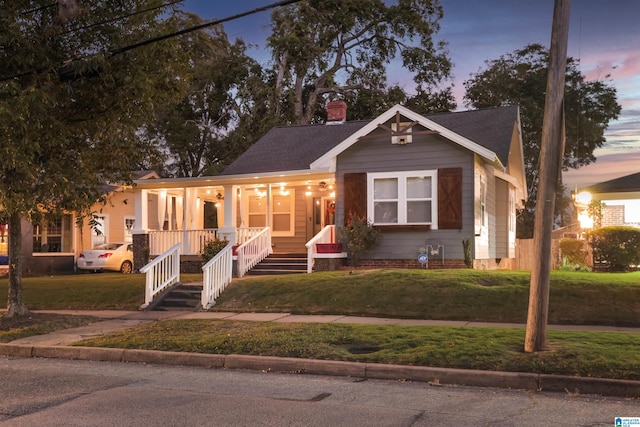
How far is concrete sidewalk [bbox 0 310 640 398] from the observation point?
7488 millimetres

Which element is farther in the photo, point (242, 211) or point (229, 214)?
point (242, 211)

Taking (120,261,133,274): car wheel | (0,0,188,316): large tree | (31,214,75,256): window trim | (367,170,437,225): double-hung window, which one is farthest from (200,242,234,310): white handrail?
(31,214,75,256): window trim

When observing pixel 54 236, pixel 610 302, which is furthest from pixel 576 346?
pixel 54 236

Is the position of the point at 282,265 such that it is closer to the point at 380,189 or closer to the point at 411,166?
the point at 380,189

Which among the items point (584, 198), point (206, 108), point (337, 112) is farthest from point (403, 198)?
point (206, 108)

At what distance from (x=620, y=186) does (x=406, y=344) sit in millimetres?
22041

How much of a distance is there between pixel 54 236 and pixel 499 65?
27871 millimetres

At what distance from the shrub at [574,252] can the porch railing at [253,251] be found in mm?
9549

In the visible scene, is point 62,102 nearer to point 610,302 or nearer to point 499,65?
point 610,302

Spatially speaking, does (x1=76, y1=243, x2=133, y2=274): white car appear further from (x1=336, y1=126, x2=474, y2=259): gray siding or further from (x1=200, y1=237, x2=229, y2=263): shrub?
(x1=336, y1=126, x2=474, y2=259): gray siding

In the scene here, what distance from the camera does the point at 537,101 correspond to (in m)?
38.3

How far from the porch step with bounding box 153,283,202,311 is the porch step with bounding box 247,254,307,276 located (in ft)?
10.3

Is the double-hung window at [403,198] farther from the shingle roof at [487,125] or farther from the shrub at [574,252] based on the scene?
the shrub at [574,252]

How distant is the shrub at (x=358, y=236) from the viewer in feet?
61.9
